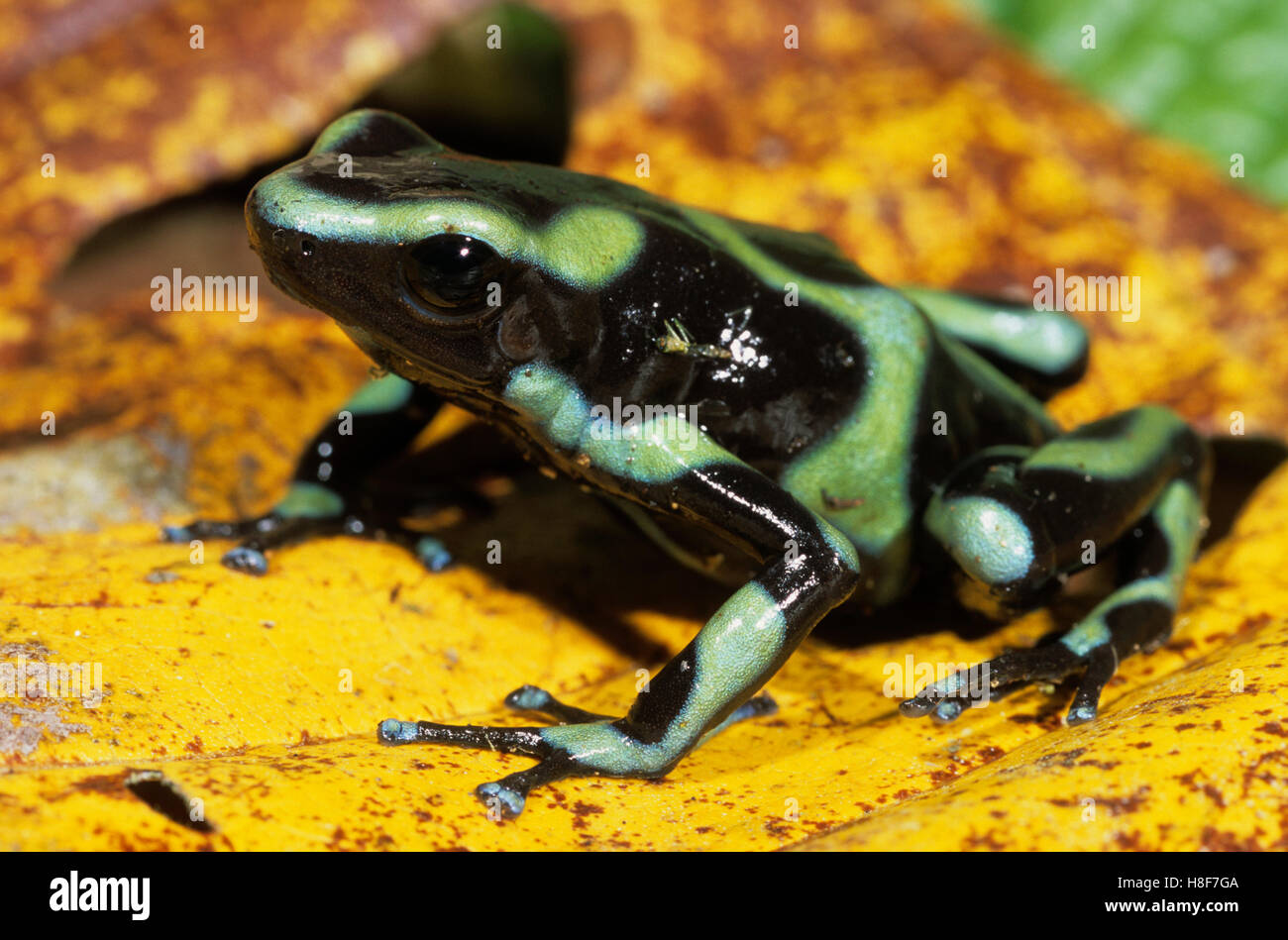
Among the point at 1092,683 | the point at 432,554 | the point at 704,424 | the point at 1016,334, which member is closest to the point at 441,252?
the point at 704,424

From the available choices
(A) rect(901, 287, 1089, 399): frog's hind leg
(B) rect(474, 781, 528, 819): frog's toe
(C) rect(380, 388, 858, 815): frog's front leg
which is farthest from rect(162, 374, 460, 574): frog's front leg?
(A) rect(901, 287, 1089, 399): frog's hind leg

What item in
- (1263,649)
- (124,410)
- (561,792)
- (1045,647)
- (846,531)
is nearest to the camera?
(561,792)

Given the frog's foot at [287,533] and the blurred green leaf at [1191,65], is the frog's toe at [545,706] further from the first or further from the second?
the blurred green leaf at [1191,65]

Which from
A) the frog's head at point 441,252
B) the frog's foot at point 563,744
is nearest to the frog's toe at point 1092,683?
the frog's foot at point 563,744

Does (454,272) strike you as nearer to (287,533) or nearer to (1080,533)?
(287,533)

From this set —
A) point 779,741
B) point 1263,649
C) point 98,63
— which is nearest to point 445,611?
point 779,741

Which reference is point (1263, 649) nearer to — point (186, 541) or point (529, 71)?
point (186, 541)
